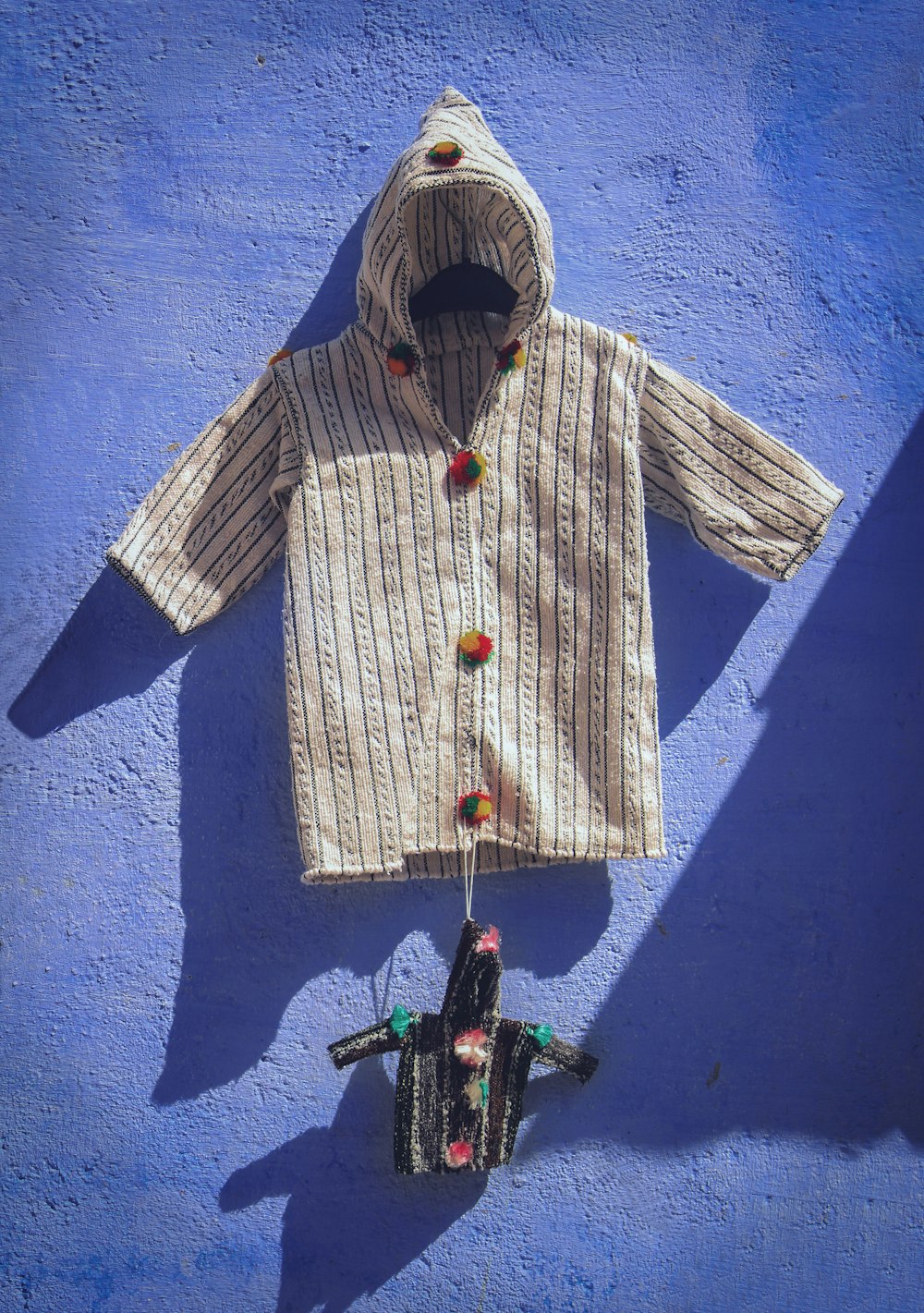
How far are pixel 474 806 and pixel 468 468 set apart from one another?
1.35 ft

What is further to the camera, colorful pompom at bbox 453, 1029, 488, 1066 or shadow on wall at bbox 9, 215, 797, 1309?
shadow on wall at bbox 9, 215, 797, 1309

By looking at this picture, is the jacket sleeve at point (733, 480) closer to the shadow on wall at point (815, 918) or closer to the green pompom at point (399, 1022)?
the shadow on wall at point (815, 918)

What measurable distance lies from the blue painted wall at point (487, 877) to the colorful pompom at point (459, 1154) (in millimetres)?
135

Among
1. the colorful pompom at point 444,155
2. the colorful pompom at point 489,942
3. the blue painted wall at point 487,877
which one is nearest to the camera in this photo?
the colorful pompom at point 444,155

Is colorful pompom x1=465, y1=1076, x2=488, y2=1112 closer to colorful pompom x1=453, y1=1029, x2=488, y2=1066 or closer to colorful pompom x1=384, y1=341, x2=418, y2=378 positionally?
colorful pompom x1=453, y1=1029, x2=488, y2=1066

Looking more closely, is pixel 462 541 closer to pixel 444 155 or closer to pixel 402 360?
pixel 402 360

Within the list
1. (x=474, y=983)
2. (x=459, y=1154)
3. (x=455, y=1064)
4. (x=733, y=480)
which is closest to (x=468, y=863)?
(x=474, y=983)

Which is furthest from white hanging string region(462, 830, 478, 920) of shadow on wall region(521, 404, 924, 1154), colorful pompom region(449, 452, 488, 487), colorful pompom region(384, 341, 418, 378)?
colorful pompom region(384, 341, 418, 378)

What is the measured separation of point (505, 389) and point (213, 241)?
1.54 feet

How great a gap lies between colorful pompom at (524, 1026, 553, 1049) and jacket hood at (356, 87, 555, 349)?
2.85 ft

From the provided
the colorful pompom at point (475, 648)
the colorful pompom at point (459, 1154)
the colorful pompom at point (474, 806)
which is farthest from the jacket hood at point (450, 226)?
the colorful pompom at point (459, 1154)

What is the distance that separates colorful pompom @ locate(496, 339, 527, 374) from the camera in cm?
127

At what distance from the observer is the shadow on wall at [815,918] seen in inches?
57.1

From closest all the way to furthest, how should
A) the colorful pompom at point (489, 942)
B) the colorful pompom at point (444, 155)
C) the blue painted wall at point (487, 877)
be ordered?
the colorful pompom at point (444, 155) < the colorful pompom at point (489, 942) < the blue painted wall at point (487, 877)
